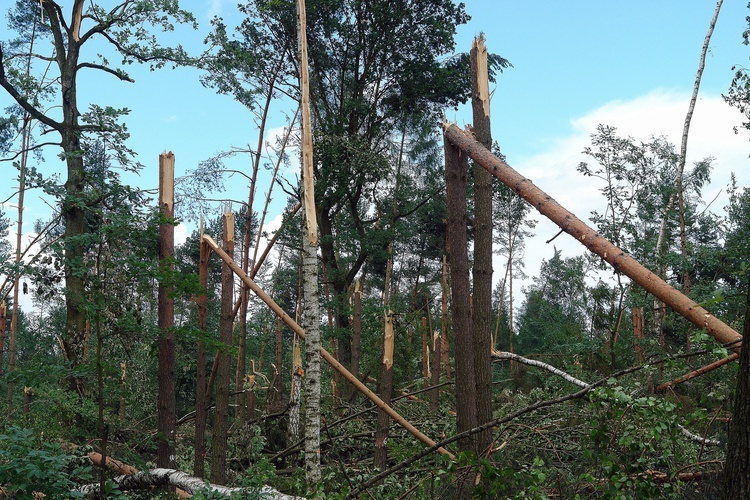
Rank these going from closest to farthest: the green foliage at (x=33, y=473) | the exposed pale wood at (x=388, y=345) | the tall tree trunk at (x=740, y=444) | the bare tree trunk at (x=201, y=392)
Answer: the tall tree trunk at (x=740, y=444) → the green foliage at (x=33, y=473) → the bare tree trunk at (x=201, y=392) → the exposed pale wood at (x=388, y=345)

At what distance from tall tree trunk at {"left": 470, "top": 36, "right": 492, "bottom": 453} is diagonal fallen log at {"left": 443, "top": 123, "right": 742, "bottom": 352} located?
36 centimetres

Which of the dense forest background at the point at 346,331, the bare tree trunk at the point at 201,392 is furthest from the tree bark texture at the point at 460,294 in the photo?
the bare tree trunk at the point at 201,392

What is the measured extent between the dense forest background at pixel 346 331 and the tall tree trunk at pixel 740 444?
0.01 m

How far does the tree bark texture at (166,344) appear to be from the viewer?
8133mm

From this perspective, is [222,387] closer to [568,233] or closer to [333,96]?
[568,233]

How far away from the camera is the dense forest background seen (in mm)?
5160

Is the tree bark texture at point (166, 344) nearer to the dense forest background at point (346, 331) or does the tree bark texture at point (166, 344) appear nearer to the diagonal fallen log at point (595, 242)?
the dense forest background at point (346, 331)

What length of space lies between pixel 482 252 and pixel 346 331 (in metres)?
11.0

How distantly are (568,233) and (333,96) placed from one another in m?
13.9

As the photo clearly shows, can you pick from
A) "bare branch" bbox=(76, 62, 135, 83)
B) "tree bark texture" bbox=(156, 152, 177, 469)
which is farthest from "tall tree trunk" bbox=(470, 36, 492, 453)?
"bare branch" bbox=(76, 62, 135, 83)

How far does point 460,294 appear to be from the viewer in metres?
6.50

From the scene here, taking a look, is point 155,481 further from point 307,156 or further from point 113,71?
point 113,71

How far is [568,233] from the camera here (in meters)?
5.62

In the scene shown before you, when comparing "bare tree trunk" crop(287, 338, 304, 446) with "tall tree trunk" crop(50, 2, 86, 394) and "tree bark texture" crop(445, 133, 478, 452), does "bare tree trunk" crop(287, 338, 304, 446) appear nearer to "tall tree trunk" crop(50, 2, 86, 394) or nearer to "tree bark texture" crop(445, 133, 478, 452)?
"tall tree trunk" crop(50, 2, 86, 394)
